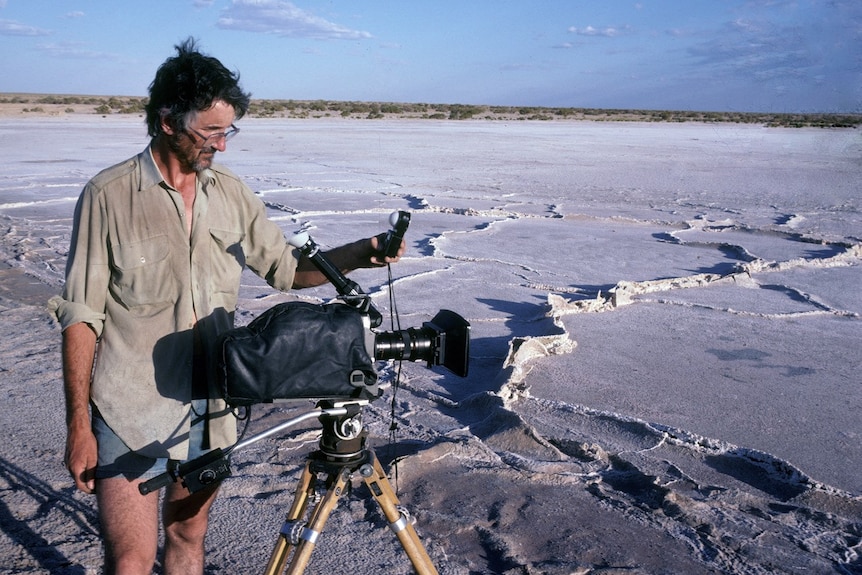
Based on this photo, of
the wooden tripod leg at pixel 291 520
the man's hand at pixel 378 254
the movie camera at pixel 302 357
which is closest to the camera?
the movie camera at pixel 302 357

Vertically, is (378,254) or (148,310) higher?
(378,254)

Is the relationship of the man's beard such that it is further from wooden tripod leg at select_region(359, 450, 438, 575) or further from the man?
wooden tripod leg at select_region(359, 450, 438, 575)

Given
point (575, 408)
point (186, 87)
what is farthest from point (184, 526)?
point (575, 408)

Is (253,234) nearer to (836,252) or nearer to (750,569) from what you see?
(750,569)

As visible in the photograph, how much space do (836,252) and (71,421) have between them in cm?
746

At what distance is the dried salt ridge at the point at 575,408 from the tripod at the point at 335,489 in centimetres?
83

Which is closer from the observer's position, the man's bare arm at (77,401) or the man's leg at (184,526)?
the man's bare arm at (77,401)

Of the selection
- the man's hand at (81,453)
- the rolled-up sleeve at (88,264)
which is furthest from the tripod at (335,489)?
the rolled-up sleeve at (88,264)

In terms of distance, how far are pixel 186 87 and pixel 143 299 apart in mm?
502

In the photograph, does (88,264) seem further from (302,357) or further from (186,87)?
(302,357)

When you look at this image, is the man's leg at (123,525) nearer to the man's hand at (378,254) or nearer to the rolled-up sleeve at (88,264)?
the rolled-up sleeve at (88,264)

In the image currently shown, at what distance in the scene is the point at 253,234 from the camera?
223cm

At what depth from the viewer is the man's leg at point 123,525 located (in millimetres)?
1942

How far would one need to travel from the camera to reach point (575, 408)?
155 inches
